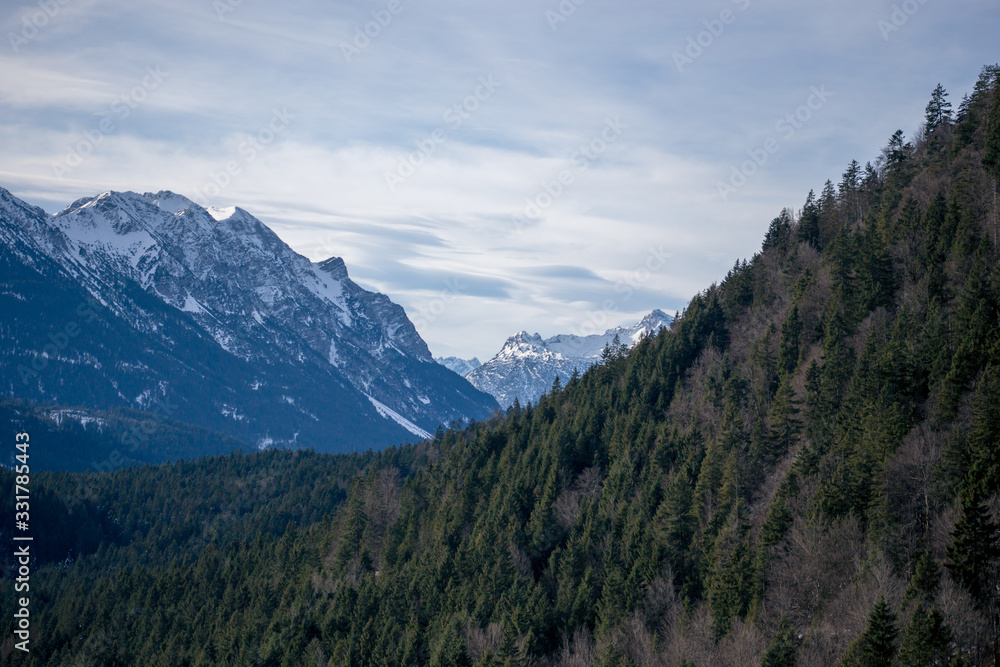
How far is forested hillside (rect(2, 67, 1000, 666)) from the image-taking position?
56.3 meters

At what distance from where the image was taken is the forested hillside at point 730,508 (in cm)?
5628

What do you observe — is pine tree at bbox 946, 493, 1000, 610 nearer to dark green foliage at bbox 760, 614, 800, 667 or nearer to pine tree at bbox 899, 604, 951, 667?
pine tree at bbox 899, 604, 951, 667

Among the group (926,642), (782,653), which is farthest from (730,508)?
(926,642)

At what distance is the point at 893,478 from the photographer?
197 ft

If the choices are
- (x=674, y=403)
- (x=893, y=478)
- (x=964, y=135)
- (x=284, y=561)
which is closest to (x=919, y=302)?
(x=893, y=478)

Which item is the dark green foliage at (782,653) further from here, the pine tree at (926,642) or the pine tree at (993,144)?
the pine tree at (993,144)

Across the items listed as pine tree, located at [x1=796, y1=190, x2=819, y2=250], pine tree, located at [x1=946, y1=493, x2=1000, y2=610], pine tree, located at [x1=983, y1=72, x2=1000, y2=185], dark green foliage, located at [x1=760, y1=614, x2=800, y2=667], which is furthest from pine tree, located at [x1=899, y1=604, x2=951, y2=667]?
pine tree, located at [x1=796, y1=190, x2=819, y2=250]

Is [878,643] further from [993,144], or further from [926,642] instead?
[993,144]

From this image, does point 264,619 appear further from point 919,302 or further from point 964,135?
point 964,135

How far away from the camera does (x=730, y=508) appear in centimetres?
8038

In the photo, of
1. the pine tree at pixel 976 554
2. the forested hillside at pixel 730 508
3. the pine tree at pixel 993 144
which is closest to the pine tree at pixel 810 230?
the forested hillside at pixel 730 508

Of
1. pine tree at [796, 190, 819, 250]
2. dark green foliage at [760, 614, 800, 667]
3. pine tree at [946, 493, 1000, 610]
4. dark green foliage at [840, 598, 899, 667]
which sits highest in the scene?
pine tree at [796, 190, 819, 250]

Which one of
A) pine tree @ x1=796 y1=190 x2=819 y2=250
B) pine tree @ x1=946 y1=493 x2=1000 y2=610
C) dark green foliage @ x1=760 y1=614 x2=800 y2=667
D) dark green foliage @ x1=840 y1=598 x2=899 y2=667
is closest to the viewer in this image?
dark green foliage @ x1=840 y1=598 x2=899 y2=667

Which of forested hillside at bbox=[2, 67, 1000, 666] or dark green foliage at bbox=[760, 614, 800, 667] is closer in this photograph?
dark green foliage at bbox=[760, 614, 800, 667]
